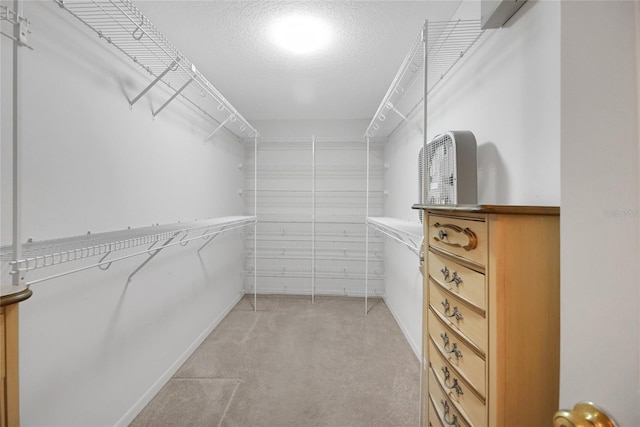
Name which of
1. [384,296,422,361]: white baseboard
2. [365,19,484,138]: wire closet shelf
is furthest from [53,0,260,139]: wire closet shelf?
[384,296,422,361]: white baseboard

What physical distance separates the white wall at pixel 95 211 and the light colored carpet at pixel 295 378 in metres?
0.24

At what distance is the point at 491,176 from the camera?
113cm

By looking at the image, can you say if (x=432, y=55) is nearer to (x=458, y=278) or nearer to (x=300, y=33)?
(x=300, y=33)

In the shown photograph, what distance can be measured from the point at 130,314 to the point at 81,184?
2.52 feet

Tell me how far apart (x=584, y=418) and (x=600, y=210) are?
1.17 feet

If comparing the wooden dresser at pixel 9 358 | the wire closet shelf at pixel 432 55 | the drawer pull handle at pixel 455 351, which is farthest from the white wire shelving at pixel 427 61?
the wooden dresser at pixel 9 358

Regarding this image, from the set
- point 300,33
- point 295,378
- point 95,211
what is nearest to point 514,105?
point 300,33

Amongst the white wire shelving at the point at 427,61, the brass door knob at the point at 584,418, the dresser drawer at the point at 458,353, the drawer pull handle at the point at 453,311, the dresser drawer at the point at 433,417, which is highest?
the white wire shelving at the point at 427,61

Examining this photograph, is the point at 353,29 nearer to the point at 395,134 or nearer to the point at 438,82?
the point at 438,82

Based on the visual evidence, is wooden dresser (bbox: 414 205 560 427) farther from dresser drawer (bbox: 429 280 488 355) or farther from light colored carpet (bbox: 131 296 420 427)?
light colored carpet (bbox: 131 296 420 427)

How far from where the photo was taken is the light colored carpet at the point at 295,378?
1518mm

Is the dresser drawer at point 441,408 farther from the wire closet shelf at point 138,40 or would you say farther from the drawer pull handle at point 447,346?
the wire closet shelf at point 138,40

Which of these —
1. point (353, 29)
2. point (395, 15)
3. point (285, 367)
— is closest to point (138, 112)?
point (353, 29)

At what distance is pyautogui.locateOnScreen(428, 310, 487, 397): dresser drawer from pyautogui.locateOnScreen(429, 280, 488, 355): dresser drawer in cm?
3
